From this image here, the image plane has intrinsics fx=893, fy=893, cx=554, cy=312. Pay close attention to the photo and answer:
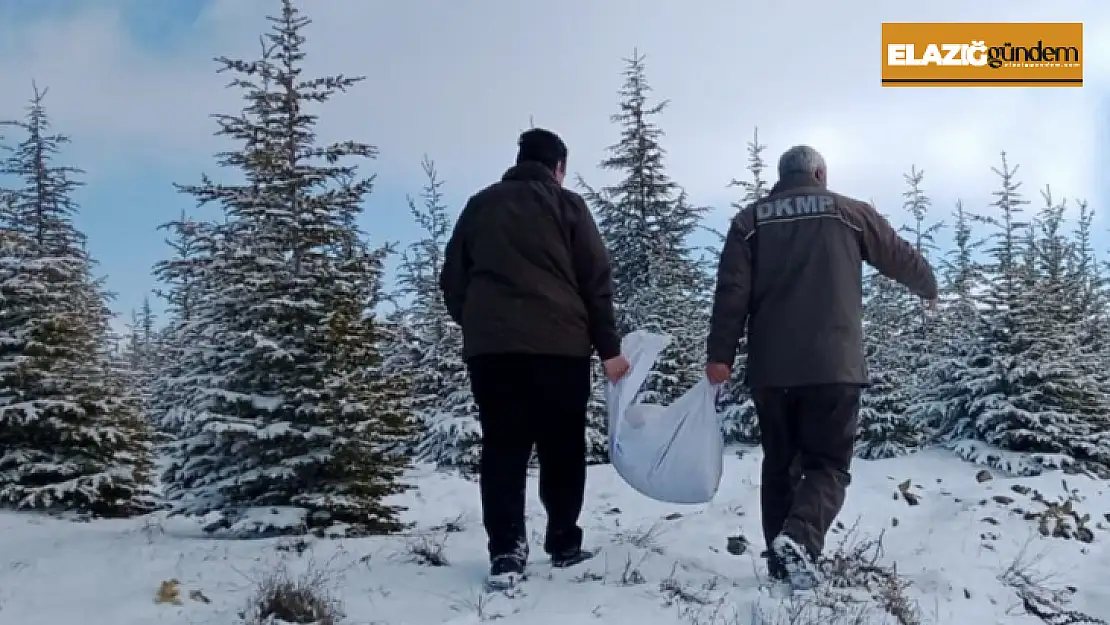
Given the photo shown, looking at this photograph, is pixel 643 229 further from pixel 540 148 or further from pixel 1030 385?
pixel 540 148

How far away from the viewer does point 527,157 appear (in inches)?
178

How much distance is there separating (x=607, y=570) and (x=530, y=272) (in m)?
1.54

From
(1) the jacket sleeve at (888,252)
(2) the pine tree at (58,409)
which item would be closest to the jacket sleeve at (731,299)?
(1) the jacket sleeve at (888,252)

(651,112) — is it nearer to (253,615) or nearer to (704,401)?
(704,401)

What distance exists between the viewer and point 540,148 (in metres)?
4.51

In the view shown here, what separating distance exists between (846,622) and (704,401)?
52.5 inches

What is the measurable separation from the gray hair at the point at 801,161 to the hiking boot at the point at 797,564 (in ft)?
6.04

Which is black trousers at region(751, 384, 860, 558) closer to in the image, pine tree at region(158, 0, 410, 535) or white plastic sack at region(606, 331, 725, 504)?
white plastic sack at region(606, 331, 725, 504)

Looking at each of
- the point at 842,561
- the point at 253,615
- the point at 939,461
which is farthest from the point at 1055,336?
the point at 253,615

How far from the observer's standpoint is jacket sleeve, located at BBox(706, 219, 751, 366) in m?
4.54

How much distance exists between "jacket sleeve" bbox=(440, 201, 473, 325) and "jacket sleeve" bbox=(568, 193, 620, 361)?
535mm

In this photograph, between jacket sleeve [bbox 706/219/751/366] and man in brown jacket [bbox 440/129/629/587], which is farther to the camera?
jacket sleeve [bbox 706/219/751/366]

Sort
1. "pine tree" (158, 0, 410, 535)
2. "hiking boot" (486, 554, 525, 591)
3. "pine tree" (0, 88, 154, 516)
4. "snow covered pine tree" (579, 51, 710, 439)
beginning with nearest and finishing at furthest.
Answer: "hiking boot" (486, 554, 525, 591), "pine tree" (158, 0, 410, 535), "pine tree" (0, 88, 154, 516), "snow covered pine tree" (579, 51, 710, 439)

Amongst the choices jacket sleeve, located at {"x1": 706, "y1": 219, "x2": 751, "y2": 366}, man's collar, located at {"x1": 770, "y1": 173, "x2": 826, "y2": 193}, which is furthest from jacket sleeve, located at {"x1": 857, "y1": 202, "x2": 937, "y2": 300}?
jacket sleeve, located at {"x1": 706, "y1": 219, "x2": 751, "y2": 366}
